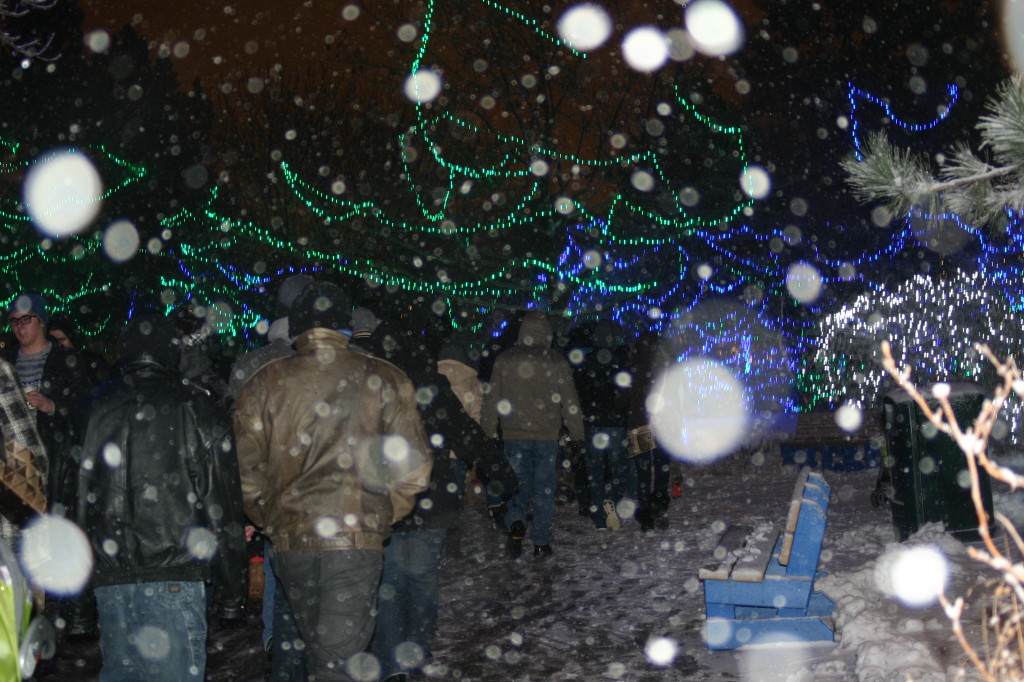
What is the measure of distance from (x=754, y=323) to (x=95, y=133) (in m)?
24.8

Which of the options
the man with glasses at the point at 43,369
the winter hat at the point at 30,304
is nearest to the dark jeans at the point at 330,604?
the man with glasses at the point at 43,369

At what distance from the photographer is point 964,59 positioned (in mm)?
19172

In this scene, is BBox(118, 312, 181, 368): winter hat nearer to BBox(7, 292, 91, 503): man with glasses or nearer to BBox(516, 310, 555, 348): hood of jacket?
BBox(7, 292, 91, 503): man with glasses

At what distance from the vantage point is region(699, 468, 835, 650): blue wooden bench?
18.6 ft

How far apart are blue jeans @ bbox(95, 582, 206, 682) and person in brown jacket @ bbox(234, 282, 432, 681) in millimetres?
418

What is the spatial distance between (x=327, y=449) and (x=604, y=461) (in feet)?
23.0

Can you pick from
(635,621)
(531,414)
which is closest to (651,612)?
(635,621)

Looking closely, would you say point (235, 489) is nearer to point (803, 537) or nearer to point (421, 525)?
point (421, 525)

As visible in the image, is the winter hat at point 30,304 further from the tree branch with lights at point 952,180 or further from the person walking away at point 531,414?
the tree branch with lights at point 952,180

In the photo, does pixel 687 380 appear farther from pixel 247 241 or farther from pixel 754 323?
pixel 247 241

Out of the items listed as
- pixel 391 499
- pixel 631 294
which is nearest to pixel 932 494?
pixel 391 499

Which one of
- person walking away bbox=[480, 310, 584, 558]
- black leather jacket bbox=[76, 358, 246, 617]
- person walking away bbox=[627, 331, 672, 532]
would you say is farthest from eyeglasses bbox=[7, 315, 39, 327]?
person walking away bbox=[627, 331, 672, 532]

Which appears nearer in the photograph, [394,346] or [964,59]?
[394,346]

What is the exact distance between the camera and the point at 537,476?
9.25 metres
